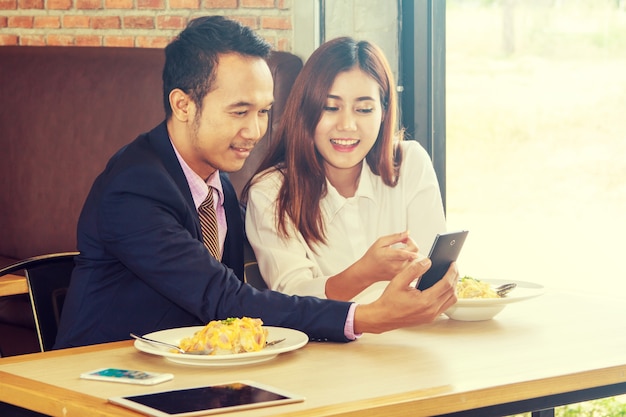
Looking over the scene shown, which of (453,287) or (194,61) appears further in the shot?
(194,61)

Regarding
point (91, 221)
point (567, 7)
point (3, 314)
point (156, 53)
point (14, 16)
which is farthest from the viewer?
point (14, 16)

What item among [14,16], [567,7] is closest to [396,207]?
[567,7]

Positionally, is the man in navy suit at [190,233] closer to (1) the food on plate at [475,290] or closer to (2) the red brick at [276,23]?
(1) the food on plate at [475,290]

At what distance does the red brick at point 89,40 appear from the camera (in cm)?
486

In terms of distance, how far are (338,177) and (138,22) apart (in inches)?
88.6

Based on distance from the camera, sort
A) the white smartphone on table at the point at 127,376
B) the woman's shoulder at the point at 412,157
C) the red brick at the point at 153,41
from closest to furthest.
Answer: the white smartphone on table at the point at 127,376 → the woman's shoulder at the point at 412,157 → the red brick at the point at 153,41

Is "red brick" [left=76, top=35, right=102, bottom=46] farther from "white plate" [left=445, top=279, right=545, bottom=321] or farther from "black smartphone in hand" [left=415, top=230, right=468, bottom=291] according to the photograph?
"black smartphone in hand" [left=415, top=230, right=468, bottom=291]

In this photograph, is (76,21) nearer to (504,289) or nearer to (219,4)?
(219,4)

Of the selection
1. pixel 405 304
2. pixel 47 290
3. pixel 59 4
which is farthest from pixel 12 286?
pixel 59 4

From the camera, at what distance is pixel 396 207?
2.82 metres

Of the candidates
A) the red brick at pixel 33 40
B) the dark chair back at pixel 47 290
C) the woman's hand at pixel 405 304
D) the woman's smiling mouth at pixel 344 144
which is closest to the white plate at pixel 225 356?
the woman's hand at pixel 405 304

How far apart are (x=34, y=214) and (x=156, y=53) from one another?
883 mm

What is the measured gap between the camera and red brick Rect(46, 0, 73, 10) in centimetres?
493

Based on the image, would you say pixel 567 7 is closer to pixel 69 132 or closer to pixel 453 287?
pixel 453 287
